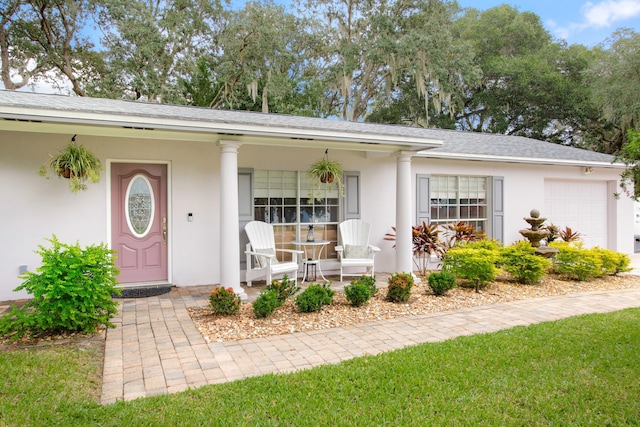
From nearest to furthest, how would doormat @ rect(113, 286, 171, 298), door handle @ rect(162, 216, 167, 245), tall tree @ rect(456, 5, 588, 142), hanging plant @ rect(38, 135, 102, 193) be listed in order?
1. hanging plant @ rect(38, 135, 102, 193)
2. doormat @ rect(113, 286, 171, 298)
3. door handle @ rect(162, 216, 167, 245)
4. tall tree @ rect(456, 5, 588, 142)

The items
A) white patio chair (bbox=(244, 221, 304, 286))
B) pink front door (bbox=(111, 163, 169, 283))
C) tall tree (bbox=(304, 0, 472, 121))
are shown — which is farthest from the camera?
tall tree (bbox=(304, 0, 472, 121))

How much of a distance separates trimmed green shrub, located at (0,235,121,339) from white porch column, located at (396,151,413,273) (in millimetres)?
4201

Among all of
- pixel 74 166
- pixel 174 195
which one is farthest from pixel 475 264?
pixel 74 166

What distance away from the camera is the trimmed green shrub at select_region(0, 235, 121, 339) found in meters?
3.64

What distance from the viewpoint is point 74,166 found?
16.9 feet

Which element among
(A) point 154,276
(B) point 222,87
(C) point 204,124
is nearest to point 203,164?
(C) point 204,124

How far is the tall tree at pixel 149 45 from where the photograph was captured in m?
14.4

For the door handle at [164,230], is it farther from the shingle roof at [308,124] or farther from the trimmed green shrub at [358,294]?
the trimmed green shrub at [358,294]

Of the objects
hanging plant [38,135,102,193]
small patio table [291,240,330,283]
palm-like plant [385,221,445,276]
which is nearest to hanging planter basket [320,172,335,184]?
small patio table [291,240,330,283]

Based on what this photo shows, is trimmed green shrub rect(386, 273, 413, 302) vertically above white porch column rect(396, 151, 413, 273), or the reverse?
white porch column rect(396, 151, 413, 273)

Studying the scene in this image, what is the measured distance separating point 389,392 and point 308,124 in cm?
503

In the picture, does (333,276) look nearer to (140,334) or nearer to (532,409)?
(140,334)

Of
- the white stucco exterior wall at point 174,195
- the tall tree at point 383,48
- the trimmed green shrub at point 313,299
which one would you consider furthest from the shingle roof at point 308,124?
the tall tree at point 383,48

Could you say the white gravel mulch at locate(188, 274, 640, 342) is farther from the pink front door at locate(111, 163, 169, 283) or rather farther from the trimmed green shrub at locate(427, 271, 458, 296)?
the pink front door at locate(111, 163, 169, 283)
